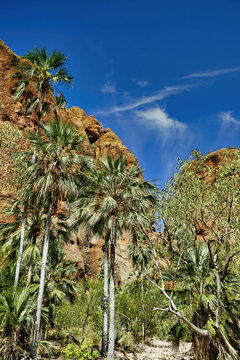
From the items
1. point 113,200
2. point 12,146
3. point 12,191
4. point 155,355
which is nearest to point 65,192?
point 113,200

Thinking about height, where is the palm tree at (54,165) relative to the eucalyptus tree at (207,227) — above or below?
above

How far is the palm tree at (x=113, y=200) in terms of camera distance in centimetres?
1366

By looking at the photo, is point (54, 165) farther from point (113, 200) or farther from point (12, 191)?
point (12, 191)

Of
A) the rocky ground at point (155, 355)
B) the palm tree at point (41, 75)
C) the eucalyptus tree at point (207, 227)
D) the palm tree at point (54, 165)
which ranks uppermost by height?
the palm tree at point (41, 75)

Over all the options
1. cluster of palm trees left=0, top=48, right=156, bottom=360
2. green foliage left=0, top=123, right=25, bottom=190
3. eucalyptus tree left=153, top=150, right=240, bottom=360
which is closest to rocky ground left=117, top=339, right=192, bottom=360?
cluster of palm trees left=0, top=48, right=156, bottom=360

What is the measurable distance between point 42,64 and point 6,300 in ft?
46.4

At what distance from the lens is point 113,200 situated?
13352 mm

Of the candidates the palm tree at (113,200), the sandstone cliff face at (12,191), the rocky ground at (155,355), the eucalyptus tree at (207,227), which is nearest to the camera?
the eucalyptus tree at (207,227)

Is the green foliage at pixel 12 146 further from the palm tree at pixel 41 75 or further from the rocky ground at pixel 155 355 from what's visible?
the rocky ground at pixel 155 355

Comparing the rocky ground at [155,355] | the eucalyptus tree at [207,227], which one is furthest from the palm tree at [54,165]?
the rocky ground at [155,355]

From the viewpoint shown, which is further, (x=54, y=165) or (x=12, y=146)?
(x=12, y=146)

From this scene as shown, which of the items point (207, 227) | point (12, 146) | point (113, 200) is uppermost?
point (12, 146)

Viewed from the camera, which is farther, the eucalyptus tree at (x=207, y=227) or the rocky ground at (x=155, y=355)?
the rocky ground at (x=155, y=355)

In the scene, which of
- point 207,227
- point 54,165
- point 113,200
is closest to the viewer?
point 207,227
